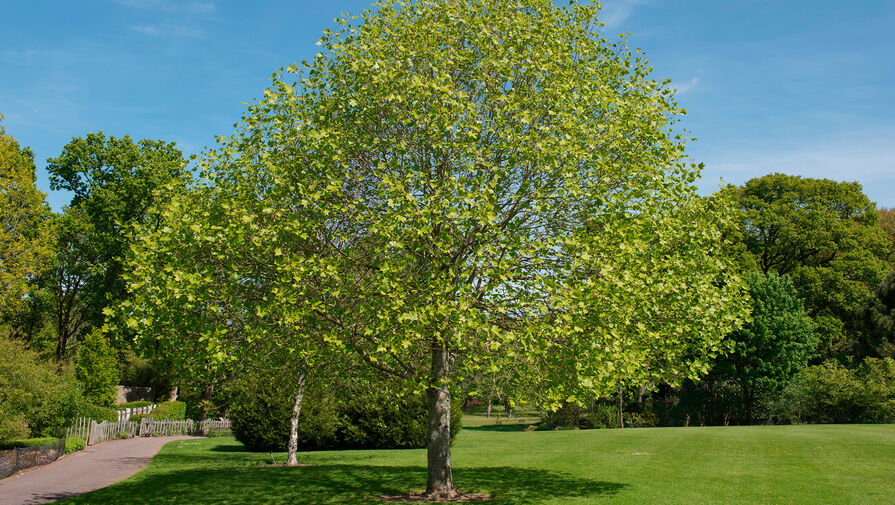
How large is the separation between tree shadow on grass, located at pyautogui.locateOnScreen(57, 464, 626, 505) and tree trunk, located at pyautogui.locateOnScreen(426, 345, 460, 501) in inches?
54.4

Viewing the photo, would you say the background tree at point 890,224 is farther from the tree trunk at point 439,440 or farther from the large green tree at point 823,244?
the tree trunk at point 439,440

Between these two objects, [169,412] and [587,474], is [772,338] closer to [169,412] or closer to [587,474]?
[587,474]

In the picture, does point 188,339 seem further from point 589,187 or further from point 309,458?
point 309,458

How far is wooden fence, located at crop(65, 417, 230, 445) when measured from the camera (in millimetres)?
34656

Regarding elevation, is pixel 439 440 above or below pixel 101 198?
below

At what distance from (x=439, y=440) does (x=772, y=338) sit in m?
35.7

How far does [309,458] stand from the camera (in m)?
26.9

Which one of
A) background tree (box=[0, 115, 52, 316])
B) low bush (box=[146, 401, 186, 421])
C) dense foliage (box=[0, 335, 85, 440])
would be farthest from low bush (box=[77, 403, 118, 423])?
background tree (box=[0, 115, 52, 316])

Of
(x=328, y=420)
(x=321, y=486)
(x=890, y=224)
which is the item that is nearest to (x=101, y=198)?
(x=328, y=420)

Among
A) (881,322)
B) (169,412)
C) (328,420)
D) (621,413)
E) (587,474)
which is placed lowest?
(169,412)

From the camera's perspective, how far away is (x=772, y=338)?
41.4m

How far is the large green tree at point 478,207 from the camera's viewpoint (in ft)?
37.7

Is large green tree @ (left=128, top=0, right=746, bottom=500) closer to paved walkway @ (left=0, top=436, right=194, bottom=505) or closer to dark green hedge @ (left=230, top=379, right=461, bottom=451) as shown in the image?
paved walkway @ (left=0, top=436, right=194, bottom=505)

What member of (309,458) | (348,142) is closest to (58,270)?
(309,458)
